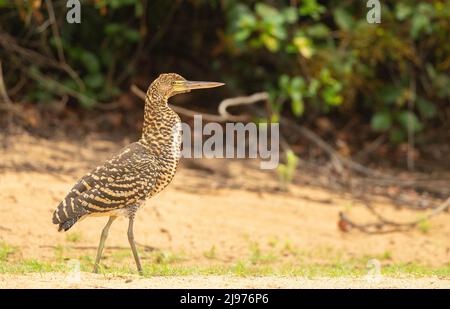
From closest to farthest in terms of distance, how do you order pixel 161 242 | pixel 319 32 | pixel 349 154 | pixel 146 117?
pixel 146 117 < pixel 161 242 < pixel 319 32 < pixel 349 154

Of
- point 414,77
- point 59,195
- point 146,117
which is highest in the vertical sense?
point 414,77

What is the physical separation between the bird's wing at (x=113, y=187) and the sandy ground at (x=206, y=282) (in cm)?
51

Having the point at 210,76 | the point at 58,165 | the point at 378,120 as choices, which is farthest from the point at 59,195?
the point at 378,120

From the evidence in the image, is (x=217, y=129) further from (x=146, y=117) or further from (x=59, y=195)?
(x=146, y=117)

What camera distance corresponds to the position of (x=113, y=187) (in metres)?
6.68

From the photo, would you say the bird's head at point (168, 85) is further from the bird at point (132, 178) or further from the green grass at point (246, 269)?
the green grass at point (246, 269)

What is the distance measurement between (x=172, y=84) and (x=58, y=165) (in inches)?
162

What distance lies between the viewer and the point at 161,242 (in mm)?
9188

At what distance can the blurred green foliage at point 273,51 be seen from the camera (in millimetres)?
12250

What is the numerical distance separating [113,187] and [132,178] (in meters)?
0.16

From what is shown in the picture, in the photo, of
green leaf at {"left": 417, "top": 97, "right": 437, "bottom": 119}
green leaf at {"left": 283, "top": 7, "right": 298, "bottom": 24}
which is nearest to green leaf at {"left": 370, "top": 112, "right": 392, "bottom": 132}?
green leaf at {"left": 417, "top": 97, "right": 437, "bottom": 119}

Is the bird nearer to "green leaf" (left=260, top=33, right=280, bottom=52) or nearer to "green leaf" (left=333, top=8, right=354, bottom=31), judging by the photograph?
"green leaf" (left=260, top=33, right=280, bottom=52)

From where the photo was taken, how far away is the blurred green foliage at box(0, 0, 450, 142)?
1225 centimetres

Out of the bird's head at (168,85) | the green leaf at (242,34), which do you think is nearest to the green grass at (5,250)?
the bird's head at (168,85)
